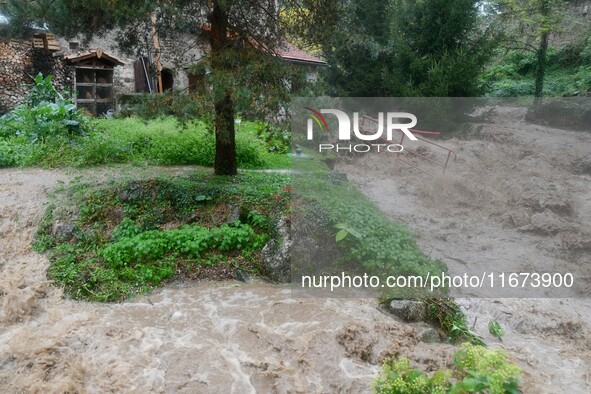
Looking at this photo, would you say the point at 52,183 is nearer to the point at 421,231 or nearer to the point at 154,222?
the point at 154,222

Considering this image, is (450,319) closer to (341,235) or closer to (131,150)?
(341,235)

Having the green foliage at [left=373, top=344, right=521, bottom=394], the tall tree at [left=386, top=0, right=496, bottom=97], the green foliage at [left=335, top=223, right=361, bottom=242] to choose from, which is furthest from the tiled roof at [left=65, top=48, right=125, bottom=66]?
the green foliage at [left=373, top=344, right=521, bottom=394]

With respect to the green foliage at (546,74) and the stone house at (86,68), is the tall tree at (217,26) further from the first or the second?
the green foliage at (546,74)

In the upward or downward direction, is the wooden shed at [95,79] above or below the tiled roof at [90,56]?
below

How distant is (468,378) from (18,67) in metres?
14.7

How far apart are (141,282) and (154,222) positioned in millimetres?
1219

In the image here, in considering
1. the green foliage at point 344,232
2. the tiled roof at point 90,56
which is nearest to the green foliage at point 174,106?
the green foliage at point 344,232

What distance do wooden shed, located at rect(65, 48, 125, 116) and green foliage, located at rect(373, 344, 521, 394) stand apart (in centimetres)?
1386

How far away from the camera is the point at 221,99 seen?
674cm

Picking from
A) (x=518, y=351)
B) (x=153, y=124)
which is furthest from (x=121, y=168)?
(x=518, y=351)

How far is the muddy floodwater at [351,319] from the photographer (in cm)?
480

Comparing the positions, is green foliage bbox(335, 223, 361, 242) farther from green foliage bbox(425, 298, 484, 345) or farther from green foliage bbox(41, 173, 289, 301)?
green foliage bbox(425, 298, 484, 345)

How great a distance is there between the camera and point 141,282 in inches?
261

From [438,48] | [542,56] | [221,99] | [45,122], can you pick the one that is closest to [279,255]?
[221,99]
